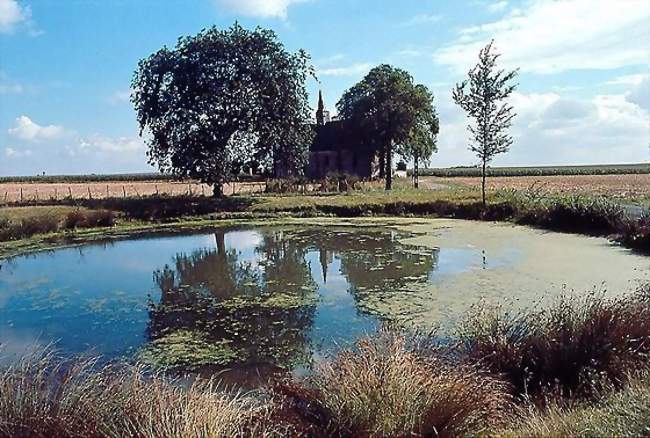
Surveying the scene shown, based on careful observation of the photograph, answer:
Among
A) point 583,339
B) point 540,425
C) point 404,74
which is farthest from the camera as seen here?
point 404,74

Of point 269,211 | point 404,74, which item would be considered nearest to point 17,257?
point 269,211

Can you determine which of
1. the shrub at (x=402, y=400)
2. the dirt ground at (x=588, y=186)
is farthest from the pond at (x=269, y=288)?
the dirt ground at (x=588, y=186)

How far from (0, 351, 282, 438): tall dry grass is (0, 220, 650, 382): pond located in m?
2.75

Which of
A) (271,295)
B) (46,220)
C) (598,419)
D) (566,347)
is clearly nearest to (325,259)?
(271,295)

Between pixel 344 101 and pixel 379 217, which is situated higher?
pixel 344 101

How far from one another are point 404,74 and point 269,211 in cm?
1708

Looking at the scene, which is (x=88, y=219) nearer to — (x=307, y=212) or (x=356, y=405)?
(x=307, y=212)

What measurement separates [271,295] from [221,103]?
20010 mm

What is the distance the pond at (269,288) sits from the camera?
28.4 feet

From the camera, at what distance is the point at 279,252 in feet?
55.9

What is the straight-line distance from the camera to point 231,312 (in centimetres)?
1038

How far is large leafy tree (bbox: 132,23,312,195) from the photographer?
29.3 m

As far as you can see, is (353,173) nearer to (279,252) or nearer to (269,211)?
(269,211)

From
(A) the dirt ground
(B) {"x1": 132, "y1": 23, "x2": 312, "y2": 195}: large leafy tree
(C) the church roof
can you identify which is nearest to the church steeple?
(C) the church roof
